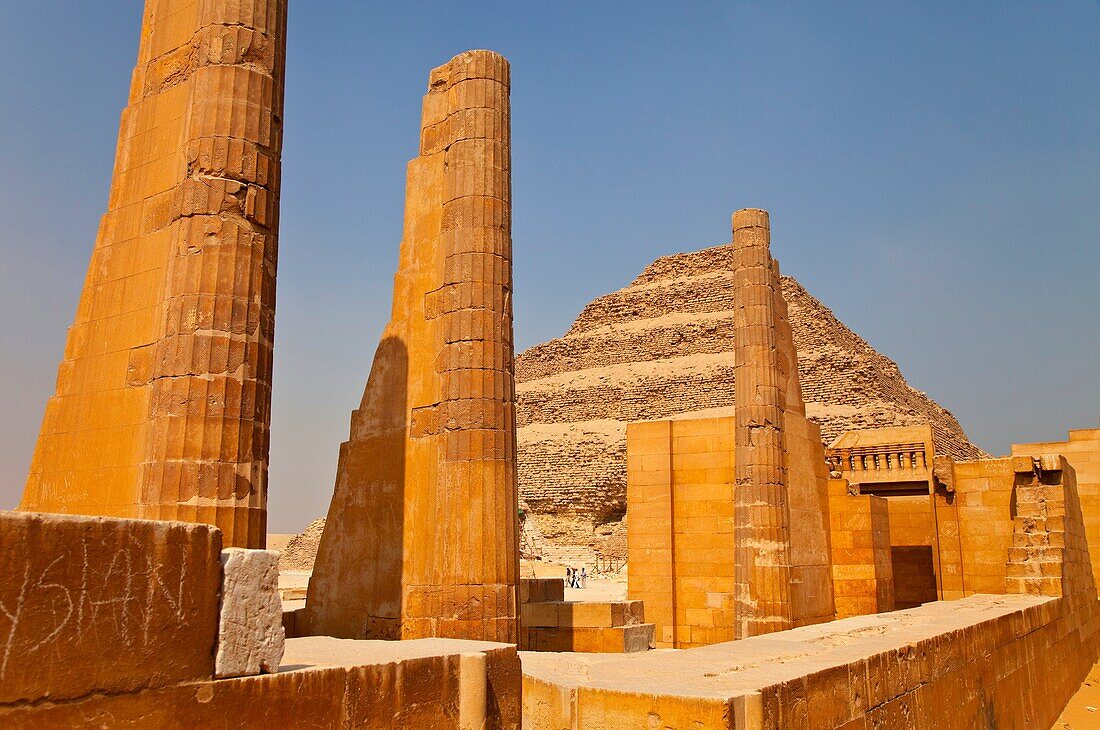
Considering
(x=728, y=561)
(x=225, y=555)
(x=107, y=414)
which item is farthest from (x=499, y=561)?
(x=728, y=561)

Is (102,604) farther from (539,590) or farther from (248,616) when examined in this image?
(539,590)

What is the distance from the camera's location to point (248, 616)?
10.3 ft

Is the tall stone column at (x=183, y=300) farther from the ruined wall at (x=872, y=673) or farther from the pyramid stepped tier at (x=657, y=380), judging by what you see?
the pyramid stepped tier at (x=657, y=380)

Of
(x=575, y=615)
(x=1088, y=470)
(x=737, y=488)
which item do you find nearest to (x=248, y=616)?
(x=575, y=615)

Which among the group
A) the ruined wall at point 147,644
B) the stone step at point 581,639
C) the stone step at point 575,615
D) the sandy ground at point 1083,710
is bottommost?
the sandy ground at point 1083,710

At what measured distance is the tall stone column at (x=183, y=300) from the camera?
5641mm

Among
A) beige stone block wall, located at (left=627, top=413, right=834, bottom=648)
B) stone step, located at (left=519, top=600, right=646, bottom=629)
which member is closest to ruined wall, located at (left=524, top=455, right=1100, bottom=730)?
beige stone block wall, located at (left=627, top=413, right=834, bottom=648)

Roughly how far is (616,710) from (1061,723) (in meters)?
8.43

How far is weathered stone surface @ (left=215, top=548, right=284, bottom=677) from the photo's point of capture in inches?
120

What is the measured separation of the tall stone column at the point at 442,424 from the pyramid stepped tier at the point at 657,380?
58.1 meters

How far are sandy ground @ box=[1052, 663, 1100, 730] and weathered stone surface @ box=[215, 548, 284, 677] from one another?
974 cm

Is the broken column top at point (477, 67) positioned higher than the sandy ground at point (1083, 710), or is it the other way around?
the broken column top at point (477, 67)

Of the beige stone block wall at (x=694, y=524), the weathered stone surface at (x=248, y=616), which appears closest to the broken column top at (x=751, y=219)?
the beige stone block wall at (x=694, y=524)

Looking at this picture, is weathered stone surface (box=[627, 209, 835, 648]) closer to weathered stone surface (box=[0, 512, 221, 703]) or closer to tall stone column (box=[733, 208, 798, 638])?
tall stone column (box=[733, 208, 798, 638])
